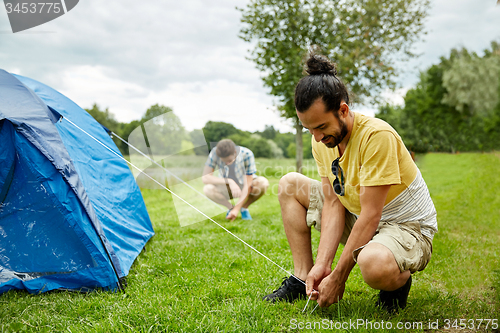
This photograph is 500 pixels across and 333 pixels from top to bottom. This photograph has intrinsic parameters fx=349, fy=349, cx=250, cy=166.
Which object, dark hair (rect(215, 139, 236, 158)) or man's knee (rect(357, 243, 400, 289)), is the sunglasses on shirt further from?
dark hair (rect(215, 139, 236, 158))

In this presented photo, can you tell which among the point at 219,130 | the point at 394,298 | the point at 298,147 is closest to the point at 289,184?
the point at 394,298

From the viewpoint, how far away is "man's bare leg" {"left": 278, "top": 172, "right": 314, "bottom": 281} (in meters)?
2.05

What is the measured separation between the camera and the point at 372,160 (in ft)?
5.43

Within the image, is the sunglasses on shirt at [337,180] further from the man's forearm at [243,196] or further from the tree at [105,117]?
the tree at [105,117]

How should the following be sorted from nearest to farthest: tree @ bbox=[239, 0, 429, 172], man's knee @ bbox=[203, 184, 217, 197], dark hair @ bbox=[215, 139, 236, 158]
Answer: dark hair @ bbox=[215, 139, 236, 158] < man's knee @ bbox=[203, 184, 217, 197] < tree @ bbox=[239, 0, 429, 172]

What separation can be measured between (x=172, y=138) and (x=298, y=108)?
2.72 meters

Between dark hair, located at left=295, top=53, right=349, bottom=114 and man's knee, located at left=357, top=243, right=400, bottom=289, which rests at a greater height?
dark hair, located at left=295, top=53, right=349, bottom=114

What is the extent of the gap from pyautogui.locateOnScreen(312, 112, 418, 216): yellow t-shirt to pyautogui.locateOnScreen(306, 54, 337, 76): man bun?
27 cm

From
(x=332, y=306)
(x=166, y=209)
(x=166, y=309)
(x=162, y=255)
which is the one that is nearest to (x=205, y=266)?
(x=162, y=255)

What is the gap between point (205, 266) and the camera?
2727mm

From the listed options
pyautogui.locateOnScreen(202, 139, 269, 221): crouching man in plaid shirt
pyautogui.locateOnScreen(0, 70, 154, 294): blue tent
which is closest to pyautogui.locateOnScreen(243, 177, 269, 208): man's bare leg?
pyautogui.locateOnScreen(202, 139, 269, 221): crouching man in plaid shirt

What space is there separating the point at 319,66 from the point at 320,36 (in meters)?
7.51

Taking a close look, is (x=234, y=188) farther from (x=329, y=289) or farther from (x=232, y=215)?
(x=329, y=289)

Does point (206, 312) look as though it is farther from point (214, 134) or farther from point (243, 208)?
point (214, 134)
